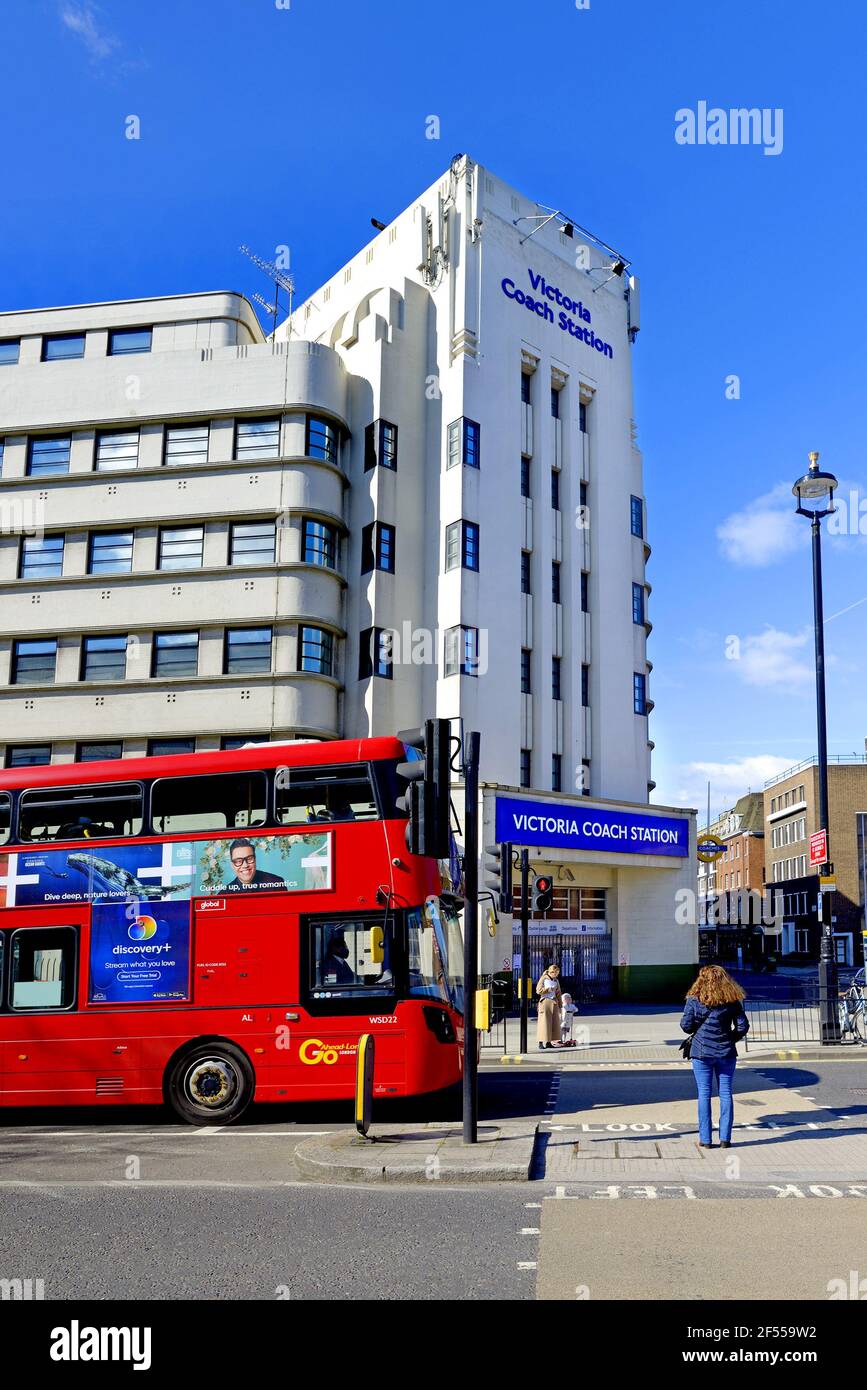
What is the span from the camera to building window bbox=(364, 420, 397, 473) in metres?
32.2

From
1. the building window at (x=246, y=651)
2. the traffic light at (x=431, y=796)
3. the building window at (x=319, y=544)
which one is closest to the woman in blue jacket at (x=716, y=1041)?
the traffic light at (x=431, y=796)

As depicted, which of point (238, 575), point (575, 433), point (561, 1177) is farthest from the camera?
point (575, 433)

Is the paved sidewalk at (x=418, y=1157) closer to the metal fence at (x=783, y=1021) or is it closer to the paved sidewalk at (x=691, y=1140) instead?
the paved sidewalk at (x=691, y=1140)

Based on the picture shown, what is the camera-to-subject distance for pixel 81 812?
13.1 meters

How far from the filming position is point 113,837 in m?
13.0

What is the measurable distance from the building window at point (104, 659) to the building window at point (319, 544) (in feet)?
17.0

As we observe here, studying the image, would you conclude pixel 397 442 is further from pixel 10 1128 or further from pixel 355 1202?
pixel 355 1202

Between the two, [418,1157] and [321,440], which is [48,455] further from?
[418,1157]

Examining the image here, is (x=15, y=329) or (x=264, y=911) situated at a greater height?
(x=15, y=329)

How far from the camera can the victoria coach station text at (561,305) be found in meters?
34.7

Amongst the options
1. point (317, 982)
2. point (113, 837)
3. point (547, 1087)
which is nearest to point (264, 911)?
point (317, 982)

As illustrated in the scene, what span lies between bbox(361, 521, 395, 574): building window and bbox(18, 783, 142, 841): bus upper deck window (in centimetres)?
1911

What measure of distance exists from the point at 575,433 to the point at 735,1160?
1152 inches

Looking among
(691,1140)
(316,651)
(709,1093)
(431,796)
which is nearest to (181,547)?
(316,651)
